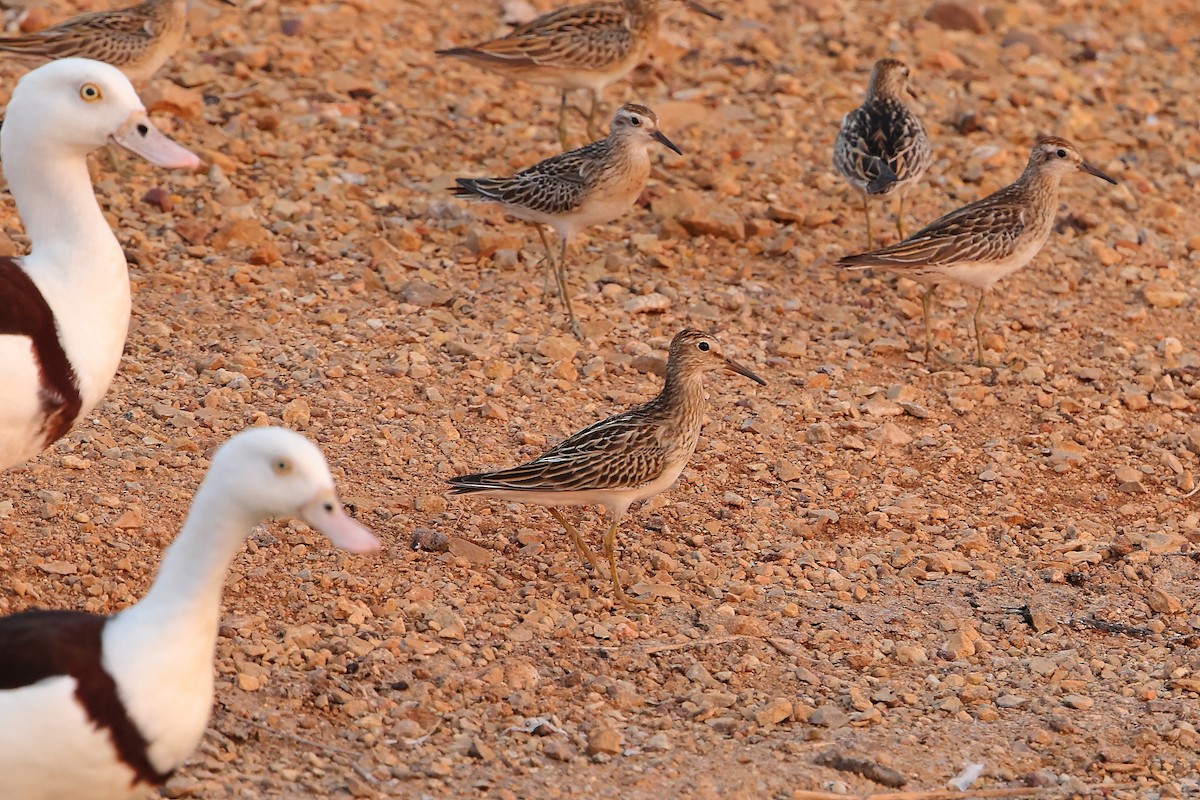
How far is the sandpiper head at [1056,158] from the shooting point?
891cm

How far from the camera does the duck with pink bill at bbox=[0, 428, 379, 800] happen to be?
4.16 metres

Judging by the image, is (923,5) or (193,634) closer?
(193,634)

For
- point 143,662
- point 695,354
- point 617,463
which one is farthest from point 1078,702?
point 143,662

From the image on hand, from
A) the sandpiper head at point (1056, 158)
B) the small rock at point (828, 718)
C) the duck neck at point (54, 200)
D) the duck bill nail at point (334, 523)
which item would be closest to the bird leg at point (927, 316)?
the sandpiper head at point (1056, 158)

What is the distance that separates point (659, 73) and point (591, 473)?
17.6ft

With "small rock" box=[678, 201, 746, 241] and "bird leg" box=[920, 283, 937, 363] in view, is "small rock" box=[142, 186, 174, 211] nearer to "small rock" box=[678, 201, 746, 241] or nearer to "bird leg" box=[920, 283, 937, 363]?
"small rock" box=[678, 201, 746, 241]

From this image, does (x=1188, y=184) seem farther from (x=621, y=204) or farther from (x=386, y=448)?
(x=386, y=448)

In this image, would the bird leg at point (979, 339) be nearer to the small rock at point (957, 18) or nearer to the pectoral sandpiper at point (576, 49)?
the pectoral sandpiper at point (576, 49)

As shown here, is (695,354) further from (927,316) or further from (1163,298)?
(1163,298)

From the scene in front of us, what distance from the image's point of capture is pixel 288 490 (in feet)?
13.8

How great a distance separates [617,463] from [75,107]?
2323 millimetres

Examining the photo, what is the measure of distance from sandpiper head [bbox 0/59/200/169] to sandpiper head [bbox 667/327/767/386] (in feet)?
7.88

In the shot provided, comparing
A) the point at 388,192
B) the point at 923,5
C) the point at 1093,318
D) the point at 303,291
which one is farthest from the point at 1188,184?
the point at 303,291

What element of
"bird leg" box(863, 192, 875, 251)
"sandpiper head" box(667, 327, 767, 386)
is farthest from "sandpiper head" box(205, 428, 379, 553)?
"bird leg" box(863, 192, 875, 251)
